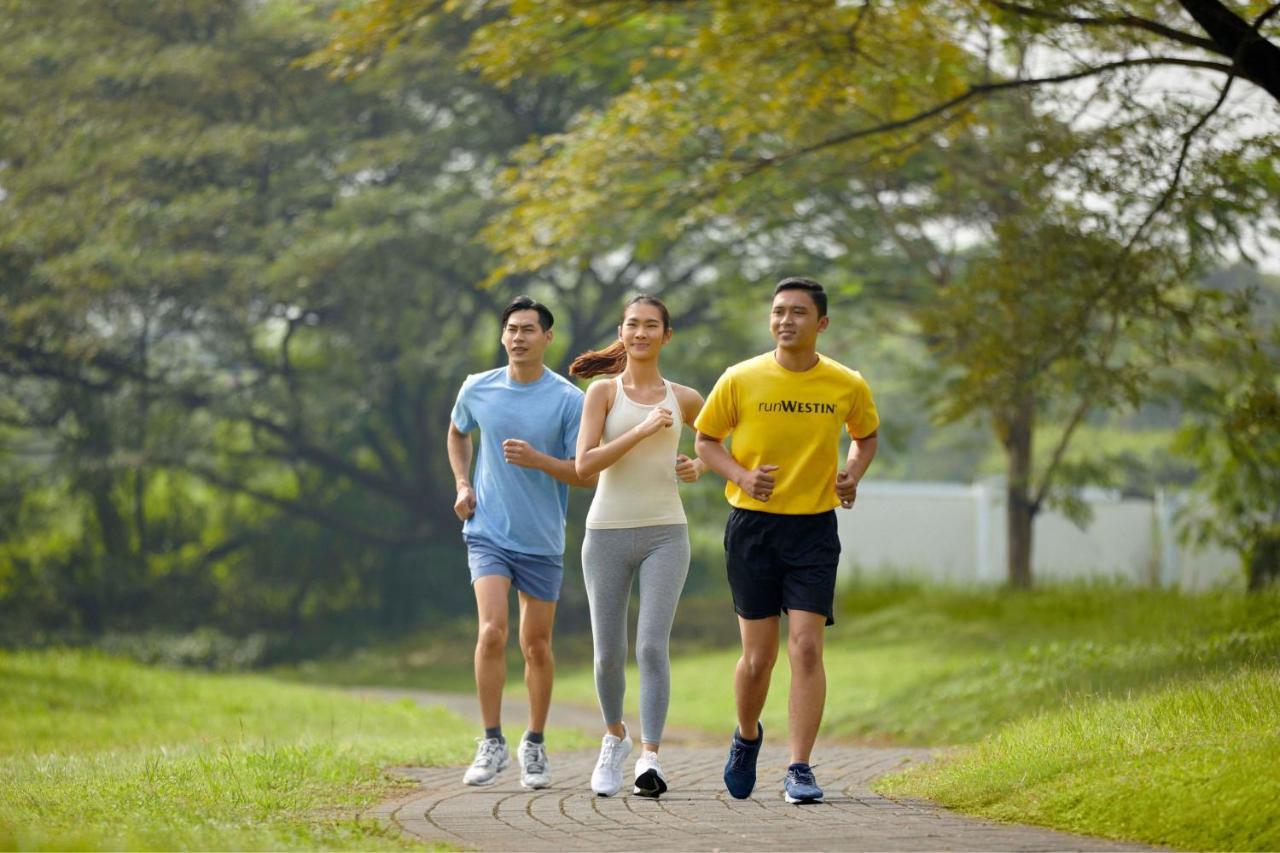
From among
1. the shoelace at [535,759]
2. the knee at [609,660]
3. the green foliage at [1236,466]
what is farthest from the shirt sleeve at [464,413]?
the green foliage at [1236,466]

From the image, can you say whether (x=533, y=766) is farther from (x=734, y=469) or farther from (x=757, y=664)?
(x=734, y=469)

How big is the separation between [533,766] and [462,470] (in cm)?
139

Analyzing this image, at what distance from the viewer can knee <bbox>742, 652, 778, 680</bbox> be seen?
21.9 feet

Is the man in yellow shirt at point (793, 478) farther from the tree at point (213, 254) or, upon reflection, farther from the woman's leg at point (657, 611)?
the tree at point (213, 254)

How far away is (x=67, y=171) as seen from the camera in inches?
862

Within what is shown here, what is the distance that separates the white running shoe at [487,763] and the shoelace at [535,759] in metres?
0.18

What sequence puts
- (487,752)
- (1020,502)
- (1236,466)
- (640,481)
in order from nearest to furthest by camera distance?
(640,481) → (487,752) → (1236,466) → (1020,502)

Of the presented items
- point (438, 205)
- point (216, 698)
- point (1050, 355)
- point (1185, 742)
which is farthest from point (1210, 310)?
point (438, 205)

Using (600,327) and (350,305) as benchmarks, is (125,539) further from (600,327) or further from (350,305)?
(600,327)

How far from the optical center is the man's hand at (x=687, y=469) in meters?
7.01

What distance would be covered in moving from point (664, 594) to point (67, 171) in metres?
17.5

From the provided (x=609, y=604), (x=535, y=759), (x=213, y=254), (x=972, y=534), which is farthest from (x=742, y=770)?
(x=972, y=534)

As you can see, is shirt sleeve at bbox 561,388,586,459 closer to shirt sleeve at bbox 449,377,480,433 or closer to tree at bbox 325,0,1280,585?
shirt sleeve at bbox 449,377,480,433

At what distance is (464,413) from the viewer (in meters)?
7.55
